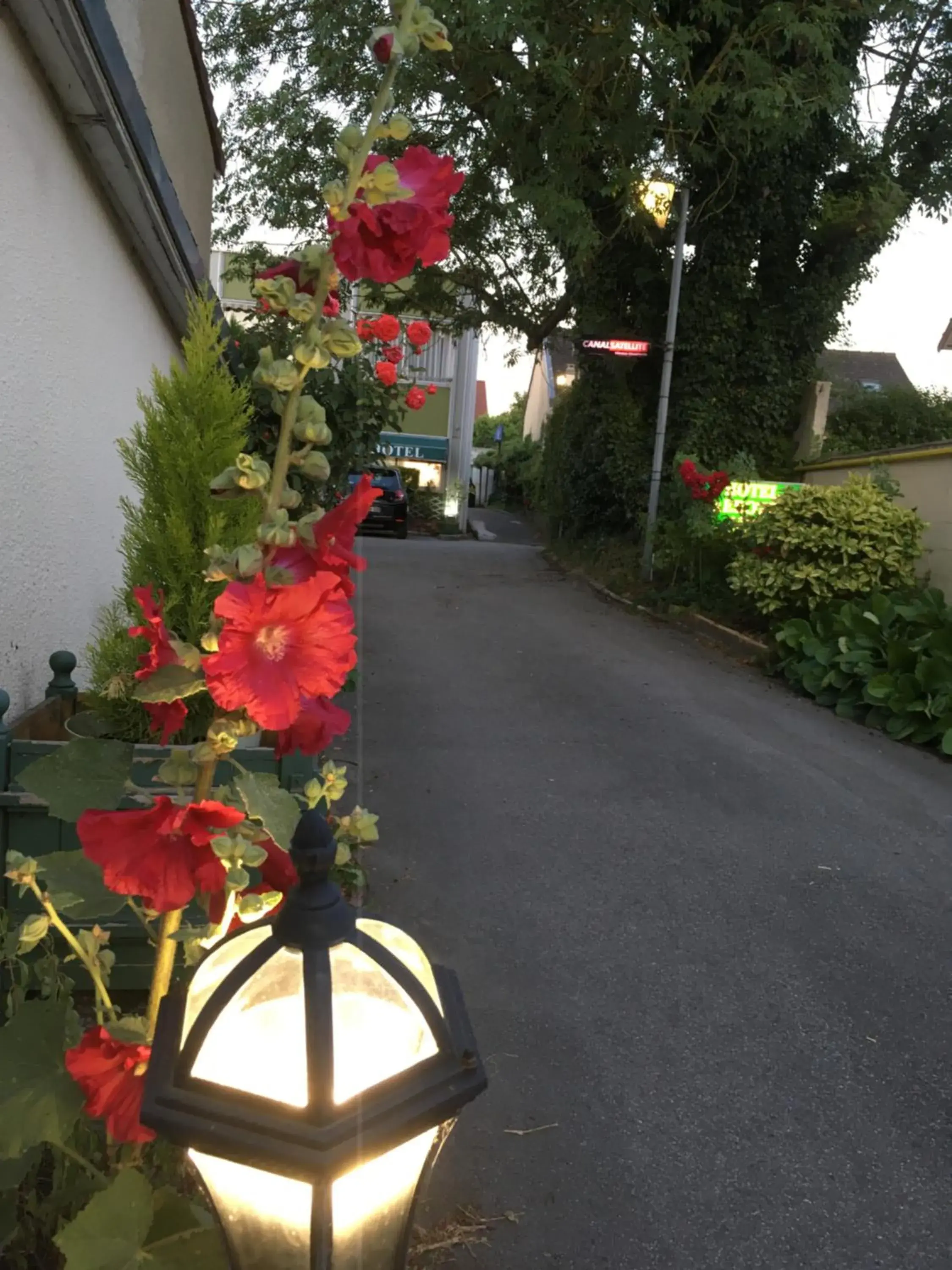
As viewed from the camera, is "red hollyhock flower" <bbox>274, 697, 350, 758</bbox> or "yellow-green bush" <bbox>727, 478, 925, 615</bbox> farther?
"yellow-green bush" <bbox>727, 478, 925, 615</bbox>

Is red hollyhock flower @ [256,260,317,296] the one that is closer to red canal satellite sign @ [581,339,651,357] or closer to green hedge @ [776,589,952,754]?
green hedge @ [776,589,952,754]

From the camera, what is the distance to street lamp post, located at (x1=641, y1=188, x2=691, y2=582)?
1194 centimetres

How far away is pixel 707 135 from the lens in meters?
11.6

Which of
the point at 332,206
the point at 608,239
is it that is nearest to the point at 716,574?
the point at 608,239

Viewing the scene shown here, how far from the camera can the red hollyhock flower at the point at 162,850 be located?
3.55ft

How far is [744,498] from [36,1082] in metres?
10.5

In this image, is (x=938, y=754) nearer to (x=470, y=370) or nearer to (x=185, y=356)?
(x=185, y=356)

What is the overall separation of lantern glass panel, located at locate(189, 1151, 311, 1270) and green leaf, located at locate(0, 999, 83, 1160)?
43cm

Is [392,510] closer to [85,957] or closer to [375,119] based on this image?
[85,957]

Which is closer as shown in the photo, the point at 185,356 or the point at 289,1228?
the point at 289,1228

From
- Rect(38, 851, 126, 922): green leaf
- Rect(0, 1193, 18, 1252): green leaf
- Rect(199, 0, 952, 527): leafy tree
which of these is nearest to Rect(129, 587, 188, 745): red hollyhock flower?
Rect(38, 851, 126, 922): green leaf

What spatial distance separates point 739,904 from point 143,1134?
3.42 meters

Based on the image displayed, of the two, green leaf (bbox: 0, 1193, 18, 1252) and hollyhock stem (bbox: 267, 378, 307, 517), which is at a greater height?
hollyhock stem (bbox: 267, 378, 307, 517)

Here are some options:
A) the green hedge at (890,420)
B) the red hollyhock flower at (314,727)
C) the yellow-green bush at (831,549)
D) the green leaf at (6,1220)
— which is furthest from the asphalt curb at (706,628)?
the red hollyhock flower at (314,727)
